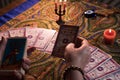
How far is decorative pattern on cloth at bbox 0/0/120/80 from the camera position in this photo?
6.37 feet

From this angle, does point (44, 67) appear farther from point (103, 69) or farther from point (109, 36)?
point (109, 36)

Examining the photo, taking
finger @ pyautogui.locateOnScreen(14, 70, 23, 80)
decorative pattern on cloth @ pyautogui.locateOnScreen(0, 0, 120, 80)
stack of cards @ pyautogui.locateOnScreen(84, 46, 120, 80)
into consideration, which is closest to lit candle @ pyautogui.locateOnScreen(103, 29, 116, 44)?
decorative pattern on cloth @ pyautogui.locateOnScreen(0, 0, 120, 80)

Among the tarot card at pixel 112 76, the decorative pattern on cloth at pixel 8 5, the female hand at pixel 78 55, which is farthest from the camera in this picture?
the decorative pattern on cloth at pixel 8 5

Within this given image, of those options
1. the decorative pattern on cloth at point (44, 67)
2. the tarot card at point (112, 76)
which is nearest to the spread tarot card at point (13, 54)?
the decorative pattern on cloth at point (44, 67)

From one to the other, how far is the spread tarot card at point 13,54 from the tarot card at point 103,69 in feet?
1.97

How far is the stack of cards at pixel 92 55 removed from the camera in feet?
6.07

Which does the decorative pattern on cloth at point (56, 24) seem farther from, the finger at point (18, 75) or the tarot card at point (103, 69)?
the finger at point (18, 75)

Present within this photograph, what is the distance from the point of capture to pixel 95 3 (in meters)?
2.87

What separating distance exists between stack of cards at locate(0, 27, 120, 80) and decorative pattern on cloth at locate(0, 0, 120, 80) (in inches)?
3.2

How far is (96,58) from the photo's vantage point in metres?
2.00

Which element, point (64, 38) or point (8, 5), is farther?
point (8, 5)

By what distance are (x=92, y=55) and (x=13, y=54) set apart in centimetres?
75

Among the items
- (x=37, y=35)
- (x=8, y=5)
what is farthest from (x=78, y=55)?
(x=8, y=5)

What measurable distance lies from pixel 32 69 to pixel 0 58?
0.36 m
